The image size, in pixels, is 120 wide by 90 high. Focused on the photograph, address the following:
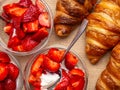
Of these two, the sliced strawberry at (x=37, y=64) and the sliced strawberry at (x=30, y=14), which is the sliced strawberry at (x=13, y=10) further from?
the sliced strawberry at (x=37, y=64)

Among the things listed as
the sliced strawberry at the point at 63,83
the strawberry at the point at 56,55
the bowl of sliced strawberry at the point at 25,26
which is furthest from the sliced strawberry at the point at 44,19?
the sliced strawberry at the point at 63,83

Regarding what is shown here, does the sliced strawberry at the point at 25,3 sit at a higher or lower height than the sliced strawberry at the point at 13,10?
higher

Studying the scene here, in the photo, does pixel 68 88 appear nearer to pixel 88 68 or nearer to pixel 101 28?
pixel 88 68

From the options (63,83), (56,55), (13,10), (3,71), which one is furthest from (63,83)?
(13,10)

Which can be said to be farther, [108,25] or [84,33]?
[84,33]

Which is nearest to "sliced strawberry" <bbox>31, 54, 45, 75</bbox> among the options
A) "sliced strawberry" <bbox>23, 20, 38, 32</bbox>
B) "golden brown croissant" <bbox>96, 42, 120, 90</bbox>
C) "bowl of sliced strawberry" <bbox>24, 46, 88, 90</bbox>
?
"bowl of sliced strawberry" <bbox>24, 46, 88, 90</bbox>

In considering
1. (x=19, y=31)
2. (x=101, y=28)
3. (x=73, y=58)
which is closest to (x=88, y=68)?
(x=73, y=58)
